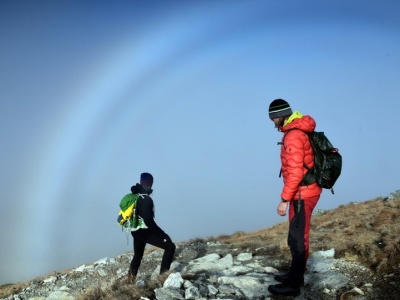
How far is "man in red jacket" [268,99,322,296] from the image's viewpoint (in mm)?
6613

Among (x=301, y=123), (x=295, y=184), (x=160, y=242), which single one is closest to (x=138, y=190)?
(x=160, y=242)

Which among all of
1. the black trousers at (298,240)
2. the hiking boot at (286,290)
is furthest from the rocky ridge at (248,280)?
the black trousers at (298,240)

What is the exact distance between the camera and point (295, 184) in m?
6.60

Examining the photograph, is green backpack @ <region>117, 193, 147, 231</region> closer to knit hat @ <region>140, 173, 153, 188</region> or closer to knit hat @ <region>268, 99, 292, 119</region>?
knit hat @ <region>140, 173, 153, 188</region>

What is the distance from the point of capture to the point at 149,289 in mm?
7664

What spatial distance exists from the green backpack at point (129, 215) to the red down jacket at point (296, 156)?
365 centimetres

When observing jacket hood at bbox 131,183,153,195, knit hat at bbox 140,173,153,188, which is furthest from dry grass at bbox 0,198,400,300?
knit hat at bbox 140,173,153,188

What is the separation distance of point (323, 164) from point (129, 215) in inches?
174

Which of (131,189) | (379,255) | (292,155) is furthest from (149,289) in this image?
(379,255)

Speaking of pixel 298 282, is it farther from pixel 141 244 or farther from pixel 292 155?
pixel 141 244

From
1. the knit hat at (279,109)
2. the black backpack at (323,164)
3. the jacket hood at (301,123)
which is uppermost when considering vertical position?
the knit hat at (279,109)

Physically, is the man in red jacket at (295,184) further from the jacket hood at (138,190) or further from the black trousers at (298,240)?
the jacket hood at (138,190)

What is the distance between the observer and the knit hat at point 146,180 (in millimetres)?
9117

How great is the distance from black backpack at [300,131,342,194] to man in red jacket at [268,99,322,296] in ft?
0.28
